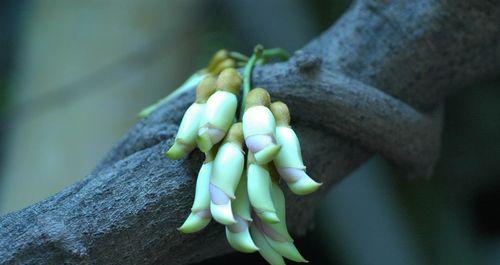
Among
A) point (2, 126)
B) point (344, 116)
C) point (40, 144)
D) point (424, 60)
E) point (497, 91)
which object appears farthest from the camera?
point (2, 126)

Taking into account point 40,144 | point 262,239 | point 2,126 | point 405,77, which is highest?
point 2,126

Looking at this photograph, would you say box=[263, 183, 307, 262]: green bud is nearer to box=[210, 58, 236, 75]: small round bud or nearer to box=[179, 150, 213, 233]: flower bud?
box=[179, 150, 213, 233]: flower bud

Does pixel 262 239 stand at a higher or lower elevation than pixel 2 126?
lower

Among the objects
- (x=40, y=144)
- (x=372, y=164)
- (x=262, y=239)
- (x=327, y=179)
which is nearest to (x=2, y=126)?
(x=40, y=144)

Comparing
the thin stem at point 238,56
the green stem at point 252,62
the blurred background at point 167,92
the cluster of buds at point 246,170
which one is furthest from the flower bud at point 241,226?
the blurred background at point 167,92

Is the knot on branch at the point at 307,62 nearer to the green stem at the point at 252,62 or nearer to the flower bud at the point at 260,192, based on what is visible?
the green stem at the point at 252,62

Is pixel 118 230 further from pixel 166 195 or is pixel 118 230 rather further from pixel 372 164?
pixel 372 164

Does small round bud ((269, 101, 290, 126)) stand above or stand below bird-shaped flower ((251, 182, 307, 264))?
above

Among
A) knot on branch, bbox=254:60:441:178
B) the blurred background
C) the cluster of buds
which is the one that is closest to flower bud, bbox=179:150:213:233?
the cluster of buds
